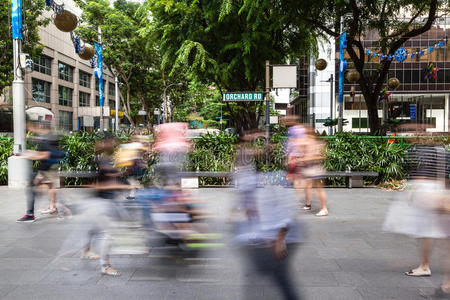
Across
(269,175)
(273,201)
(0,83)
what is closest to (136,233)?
(273,201)

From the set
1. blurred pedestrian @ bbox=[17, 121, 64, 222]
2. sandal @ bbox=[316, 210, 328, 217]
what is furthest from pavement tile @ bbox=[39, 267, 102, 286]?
sandal @ bbox=[316, 210, 328, 217]

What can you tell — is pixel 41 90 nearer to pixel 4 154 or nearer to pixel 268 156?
pixel 4 154

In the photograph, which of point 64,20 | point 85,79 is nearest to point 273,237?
point 64,20

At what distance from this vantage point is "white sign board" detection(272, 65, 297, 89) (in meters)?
9.74

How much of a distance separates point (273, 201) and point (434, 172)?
1919 millimetres

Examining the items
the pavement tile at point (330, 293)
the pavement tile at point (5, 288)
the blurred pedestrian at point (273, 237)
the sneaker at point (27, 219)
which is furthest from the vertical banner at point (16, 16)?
the pavement tile at point (330, 293)

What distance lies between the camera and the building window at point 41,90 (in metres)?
36.4

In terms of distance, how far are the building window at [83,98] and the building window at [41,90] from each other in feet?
26.5

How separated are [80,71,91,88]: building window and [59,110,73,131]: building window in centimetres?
528

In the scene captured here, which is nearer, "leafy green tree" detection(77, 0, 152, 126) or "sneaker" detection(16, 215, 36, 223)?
"sneaker" detection(16, 215, 36, 223)

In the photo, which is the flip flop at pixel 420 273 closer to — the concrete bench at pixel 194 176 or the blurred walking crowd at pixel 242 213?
the blurred walking crowd at pixel 242 213

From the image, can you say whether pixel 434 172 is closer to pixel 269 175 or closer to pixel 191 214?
pixel 191 214

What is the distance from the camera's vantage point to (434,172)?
393 cm

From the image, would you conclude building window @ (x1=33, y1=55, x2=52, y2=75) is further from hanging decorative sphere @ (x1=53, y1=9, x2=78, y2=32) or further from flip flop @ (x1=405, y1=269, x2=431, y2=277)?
flip flop @ (x1=405, y1=269, x2=431, y2=277)
